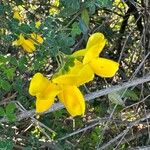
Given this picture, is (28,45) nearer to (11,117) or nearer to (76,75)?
(11,117)

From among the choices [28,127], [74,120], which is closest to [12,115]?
[28,127]

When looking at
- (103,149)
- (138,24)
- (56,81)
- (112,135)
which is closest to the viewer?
(56,81)

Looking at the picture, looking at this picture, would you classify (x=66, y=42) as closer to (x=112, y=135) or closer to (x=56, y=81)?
(x=56, y=81)

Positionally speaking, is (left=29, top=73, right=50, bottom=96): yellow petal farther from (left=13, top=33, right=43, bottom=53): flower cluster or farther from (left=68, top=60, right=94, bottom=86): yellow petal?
(left=13, top=33, right=43, bottom=53): flower cluster

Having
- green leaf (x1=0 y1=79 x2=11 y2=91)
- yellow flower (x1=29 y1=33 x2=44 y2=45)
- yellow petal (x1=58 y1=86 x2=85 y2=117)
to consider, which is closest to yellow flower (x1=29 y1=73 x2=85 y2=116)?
yellow petal (x1=58 y1=86 x2=85 y2=117)

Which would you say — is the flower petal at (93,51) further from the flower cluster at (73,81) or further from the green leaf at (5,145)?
the green leaf at (5,145)

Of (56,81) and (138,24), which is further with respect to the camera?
(138,24)
